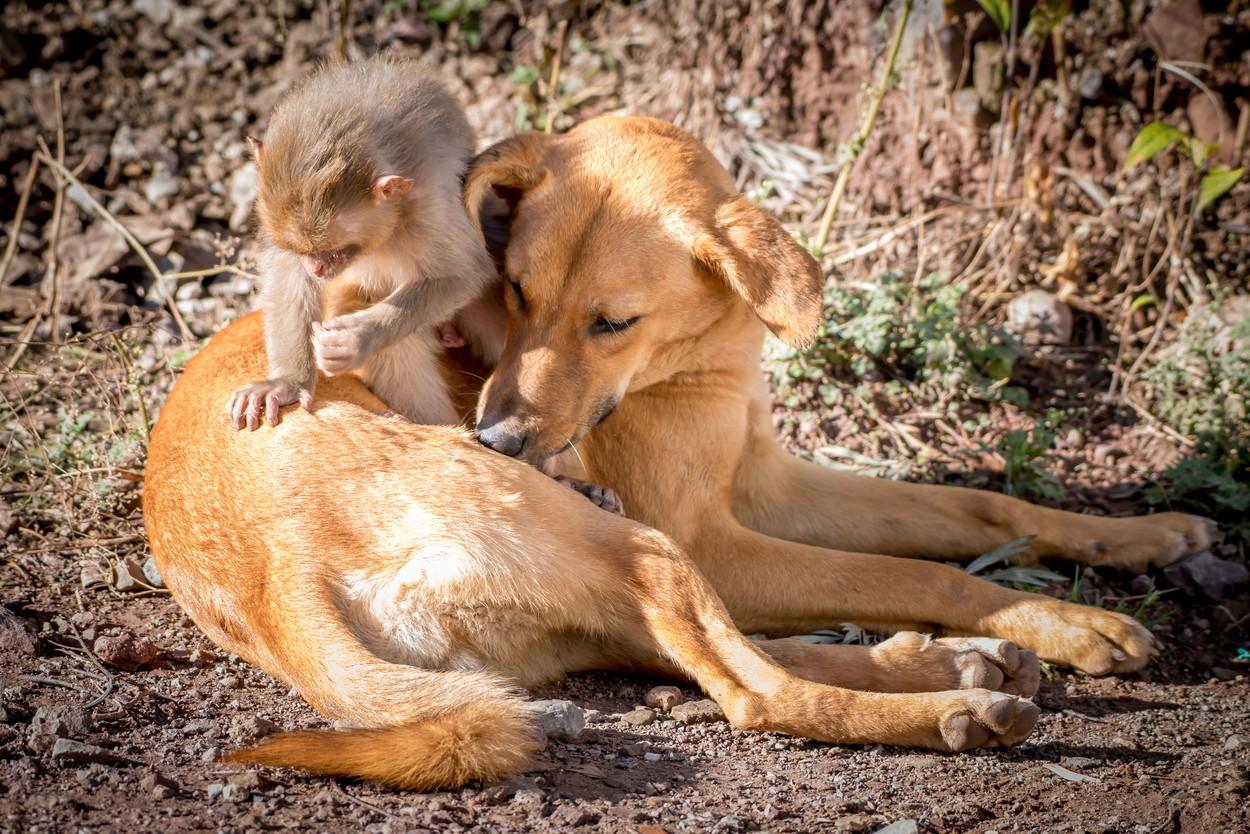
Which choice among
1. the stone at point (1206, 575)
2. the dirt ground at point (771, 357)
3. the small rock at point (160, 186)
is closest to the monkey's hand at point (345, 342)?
the dirt ground at point (771, 357)

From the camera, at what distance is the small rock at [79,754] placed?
285cm

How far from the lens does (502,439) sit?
354cm

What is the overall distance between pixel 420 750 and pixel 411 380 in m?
1.46

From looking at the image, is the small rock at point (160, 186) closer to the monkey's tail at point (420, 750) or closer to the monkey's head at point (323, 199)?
the monkey's head at point (323, 199)

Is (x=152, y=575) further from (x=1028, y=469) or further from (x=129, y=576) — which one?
(x=1028, y=469)

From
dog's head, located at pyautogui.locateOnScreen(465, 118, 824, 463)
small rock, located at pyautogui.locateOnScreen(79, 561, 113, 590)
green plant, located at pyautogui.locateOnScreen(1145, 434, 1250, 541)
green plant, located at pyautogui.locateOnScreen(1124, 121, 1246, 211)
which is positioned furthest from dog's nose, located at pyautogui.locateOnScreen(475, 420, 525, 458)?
green plant, located at pyautogui.locateOnScreen(1124, 121, 1246, 211)

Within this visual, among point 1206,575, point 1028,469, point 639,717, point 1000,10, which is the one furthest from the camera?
point 1000,10

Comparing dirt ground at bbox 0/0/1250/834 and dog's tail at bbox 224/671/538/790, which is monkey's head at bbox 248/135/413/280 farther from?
dog's tail at bbox 224/671/538/790

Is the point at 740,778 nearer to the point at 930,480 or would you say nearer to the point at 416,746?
the point at 416,746

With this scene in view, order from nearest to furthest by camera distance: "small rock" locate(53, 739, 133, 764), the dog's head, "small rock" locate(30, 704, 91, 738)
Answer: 1. "small rock" locate(53, 739, 133, 764)
2. "small rock" locate(30, 704, 91, 738)
3. the dog's head

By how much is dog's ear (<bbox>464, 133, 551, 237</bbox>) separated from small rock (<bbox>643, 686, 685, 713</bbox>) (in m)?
1.61

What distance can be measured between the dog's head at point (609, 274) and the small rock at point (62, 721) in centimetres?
132

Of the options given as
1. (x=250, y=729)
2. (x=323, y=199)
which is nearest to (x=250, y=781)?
(x=250, y=729)

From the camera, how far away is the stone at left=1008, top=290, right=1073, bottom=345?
611cm
